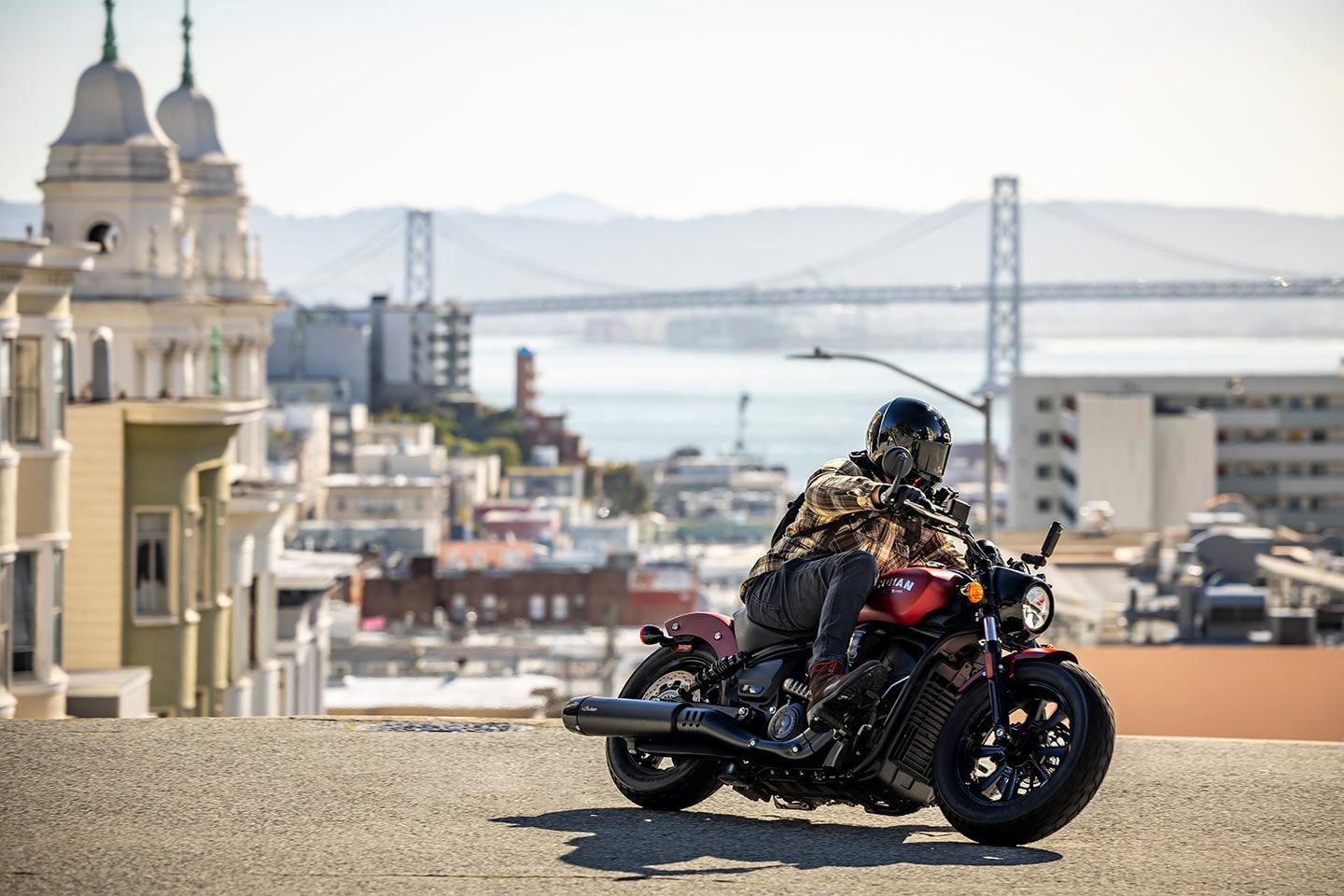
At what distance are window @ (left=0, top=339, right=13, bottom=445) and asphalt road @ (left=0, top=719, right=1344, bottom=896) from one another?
30.0ft

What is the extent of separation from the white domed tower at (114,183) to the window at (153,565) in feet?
46.1

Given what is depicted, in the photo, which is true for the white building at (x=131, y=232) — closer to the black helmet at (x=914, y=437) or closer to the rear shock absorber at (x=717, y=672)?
the rear shock absorber at (x=717, y=672)

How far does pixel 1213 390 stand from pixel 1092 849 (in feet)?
372

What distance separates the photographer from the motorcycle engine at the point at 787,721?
24.0ft

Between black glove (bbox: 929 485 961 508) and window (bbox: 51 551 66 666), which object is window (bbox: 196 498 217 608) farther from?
black glove (bbox: 929 485 961 508)

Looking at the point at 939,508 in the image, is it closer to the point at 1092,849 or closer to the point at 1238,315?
the point at 1092,849

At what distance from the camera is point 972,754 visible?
6.99 meters

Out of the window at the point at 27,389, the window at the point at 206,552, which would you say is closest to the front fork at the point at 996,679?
the window at the point at 27,389

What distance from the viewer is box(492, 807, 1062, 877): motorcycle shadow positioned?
21.4 ft

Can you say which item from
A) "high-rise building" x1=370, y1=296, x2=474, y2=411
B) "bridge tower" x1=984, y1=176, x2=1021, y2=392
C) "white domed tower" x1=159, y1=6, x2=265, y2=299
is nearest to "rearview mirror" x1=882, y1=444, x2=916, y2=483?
"white domed tower" x1=159, y1=6, x2=265, y2=299

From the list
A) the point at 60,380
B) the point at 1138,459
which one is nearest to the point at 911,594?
the point at 60,380

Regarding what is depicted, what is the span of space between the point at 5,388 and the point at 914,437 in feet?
39.6

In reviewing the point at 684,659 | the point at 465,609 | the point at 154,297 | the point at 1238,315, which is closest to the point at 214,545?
the point at 154,297

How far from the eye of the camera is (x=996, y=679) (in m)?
6.82
